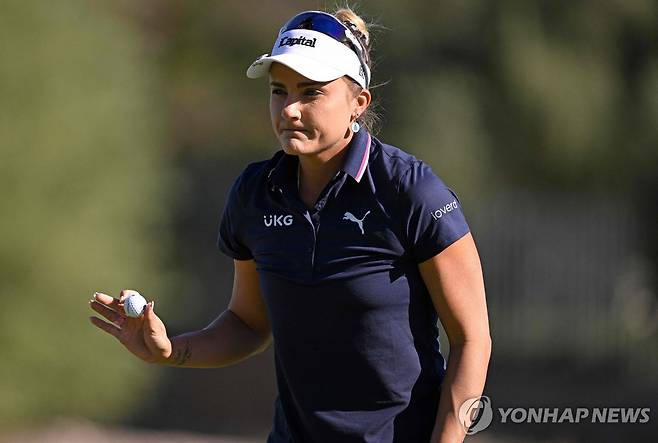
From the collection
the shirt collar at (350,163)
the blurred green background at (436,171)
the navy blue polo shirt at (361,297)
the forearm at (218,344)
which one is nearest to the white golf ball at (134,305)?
the forearm at (218,344)

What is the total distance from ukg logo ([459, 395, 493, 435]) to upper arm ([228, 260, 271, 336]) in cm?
76

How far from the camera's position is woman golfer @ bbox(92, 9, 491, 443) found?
125 inches

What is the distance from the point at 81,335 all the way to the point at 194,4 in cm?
A: 548

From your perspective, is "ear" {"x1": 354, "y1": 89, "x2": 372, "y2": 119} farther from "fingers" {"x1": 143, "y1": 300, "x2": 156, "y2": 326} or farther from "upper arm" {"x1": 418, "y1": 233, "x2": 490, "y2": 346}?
"fingers" {"x1": 143, "y1": 300, "x2": 156, "y2": 326}

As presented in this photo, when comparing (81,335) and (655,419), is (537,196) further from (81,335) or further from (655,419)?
(81,335)

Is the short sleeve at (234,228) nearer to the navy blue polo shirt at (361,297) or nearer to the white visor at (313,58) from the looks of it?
the navy blue polo shirt at (361,297)

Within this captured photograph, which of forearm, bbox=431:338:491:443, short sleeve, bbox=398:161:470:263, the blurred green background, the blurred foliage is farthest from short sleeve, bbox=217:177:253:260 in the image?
the blurred foliage

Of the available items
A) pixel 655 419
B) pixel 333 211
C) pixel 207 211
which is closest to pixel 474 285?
pixel 333 211

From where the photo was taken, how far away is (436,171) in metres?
11.9

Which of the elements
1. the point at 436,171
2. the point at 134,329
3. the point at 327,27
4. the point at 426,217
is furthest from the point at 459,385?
the point at 436,171

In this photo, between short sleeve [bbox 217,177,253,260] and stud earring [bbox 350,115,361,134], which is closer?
stud earring [bbox 350,115,361,134]

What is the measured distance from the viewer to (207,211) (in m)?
12.9

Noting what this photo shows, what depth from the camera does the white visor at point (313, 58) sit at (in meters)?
3.23

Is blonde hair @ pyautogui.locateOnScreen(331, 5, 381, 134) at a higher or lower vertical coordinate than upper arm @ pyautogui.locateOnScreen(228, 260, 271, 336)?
higher
